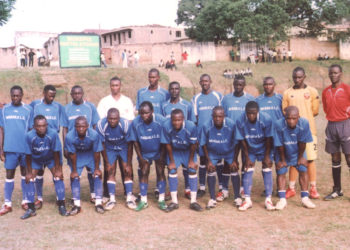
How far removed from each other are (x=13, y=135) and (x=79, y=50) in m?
18.5

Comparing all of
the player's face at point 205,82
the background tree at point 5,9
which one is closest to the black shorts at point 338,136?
the player's face at point 205,82

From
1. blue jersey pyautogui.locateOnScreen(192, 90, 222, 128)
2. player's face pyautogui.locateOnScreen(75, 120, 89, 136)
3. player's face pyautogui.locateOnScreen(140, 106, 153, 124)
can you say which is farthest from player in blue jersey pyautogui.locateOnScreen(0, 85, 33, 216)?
blue jersey pyautogui.locateOnScreen(192, 90, 222, 128)

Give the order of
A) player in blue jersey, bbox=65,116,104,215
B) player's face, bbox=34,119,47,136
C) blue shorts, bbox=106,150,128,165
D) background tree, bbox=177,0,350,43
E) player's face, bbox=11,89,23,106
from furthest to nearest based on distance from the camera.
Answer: background tree, bbox=177,0,350,43 < blue shorts, bbox=106,150,128,165 < player's face, bbox=11,89,23,106 < player in blue jersey, bbox=65,116,104,215 < player's face, bbox=34,119,47,136

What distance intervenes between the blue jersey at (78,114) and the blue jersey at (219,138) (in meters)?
1.96

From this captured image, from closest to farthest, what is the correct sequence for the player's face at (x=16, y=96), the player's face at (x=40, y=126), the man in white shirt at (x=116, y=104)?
the player's face at (x=40, y=126), the player's face at (x=16, y=96), the man in white shirt at (x=116, y=104)

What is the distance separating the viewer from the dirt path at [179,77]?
25944 millimetres

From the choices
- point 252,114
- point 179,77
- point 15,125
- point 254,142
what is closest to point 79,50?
point 179,77

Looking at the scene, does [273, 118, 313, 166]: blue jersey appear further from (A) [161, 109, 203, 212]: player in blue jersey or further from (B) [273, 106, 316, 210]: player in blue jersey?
(A) [161, 109, 203, 212]: player in blue jersey

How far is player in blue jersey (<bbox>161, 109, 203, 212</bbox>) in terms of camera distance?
6082 millimetres

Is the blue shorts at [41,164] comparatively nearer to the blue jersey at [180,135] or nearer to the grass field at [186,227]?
the grass field at [186,227]

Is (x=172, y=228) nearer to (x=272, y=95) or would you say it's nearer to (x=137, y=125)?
(x=137, y=125)

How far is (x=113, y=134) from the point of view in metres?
6.30

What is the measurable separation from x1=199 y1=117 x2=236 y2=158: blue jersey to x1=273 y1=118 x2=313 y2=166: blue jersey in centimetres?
71

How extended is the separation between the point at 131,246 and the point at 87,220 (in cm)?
127
